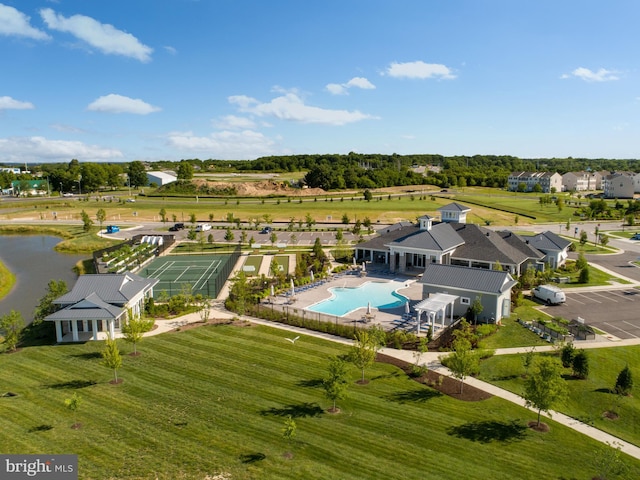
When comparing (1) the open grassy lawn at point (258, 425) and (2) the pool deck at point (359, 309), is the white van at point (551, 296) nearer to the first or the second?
(2) the pool deck at point (359, 309)

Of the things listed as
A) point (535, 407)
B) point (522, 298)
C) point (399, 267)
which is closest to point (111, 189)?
point (399, 267)

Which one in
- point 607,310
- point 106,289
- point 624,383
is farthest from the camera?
point 607,310

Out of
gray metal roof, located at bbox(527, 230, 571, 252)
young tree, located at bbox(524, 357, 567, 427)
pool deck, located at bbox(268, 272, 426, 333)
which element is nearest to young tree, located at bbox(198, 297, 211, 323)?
pool deck, located at bbox(268, 272, 426, 333)

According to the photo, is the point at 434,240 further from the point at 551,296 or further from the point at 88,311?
the point at 88,311

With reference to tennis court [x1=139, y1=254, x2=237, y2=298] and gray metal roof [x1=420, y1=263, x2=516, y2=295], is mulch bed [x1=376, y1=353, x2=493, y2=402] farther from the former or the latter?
tennis court [x1=139, y1=254, x2=237, y2=298]

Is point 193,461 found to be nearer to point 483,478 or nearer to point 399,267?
point 483,478

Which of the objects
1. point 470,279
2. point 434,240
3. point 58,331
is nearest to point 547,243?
point 434,240
